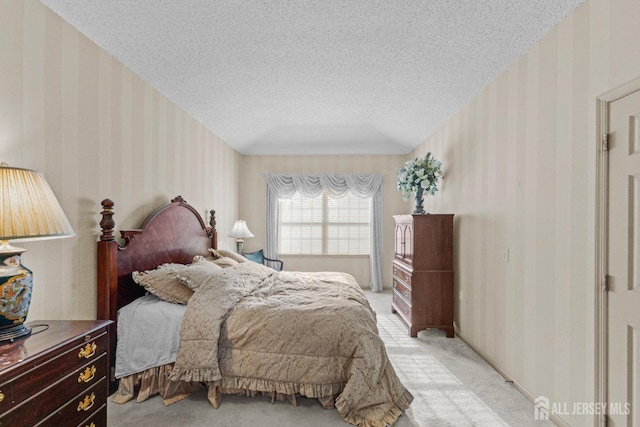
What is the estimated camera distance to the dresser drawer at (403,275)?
3.73 meters

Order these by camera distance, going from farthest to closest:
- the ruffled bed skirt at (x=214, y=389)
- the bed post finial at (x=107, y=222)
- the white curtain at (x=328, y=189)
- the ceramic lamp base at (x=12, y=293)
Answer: the white curtain at (x=328, y=189)
the bed post finial at (x=107, y=222)
the ruffled bed skirt at (x=214, y=389)
the ceramic lamp base at (x=12, y=293)

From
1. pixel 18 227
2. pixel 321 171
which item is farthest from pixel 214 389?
pixel 321 171

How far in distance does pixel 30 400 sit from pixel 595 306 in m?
2.78

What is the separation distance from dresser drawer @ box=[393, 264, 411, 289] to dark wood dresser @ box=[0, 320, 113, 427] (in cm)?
304

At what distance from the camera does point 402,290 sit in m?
4.04

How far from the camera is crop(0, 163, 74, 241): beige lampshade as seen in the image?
1.25m

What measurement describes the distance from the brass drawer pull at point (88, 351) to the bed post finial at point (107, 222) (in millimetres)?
957

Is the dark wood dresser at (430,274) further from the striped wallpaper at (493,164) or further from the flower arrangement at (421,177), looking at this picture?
the flower arrangement at (421,177)

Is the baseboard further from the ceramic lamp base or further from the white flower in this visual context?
the ceramic lamp base

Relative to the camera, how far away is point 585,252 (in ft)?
5.95

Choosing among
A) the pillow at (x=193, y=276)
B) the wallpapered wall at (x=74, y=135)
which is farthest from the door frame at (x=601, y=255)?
the wallpapered wall at (x=74, y=135)

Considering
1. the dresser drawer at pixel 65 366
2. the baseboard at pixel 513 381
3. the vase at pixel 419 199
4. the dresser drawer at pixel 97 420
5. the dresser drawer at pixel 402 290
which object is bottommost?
the baseboard at pixel 513 381

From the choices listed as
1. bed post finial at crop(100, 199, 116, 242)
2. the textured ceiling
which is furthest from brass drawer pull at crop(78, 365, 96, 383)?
the textured ceiling

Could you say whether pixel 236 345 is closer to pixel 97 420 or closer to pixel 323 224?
pixel 97 420
